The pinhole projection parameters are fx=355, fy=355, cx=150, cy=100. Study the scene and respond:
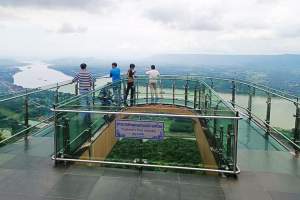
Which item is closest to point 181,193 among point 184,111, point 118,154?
point 118,154

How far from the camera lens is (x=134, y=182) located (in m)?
5.23

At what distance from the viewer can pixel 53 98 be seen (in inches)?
377

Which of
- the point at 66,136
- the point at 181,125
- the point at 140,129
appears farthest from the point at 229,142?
the point at 66,136

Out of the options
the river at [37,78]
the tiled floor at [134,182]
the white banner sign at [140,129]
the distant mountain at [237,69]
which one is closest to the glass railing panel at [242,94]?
the distant mountain at [237,69]

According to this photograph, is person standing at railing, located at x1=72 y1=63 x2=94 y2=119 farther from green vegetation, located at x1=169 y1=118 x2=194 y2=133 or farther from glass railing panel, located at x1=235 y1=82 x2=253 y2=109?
green vegetation, located at x1=169 y1=118 x2=194 y2=133

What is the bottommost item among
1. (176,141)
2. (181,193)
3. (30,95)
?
(181,193)

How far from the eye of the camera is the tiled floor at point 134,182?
4.79 meters

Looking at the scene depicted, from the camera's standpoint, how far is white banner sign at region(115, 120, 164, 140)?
5633 mm

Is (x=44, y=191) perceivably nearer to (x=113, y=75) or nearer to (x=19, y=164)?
(x=19, y=164)

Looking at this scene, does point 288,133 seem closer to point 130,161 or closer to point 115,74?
point 130,161

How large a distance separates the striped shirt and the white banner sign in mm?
5023

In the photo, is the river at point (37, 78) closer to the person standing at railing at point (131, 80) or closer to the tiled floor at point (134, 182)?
the person standing at railing at point (131, 80)

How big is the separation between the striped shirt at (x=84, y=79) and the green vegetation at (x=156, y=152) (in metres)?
4.81

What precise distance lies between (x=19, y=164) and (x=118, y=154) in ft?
5.40
